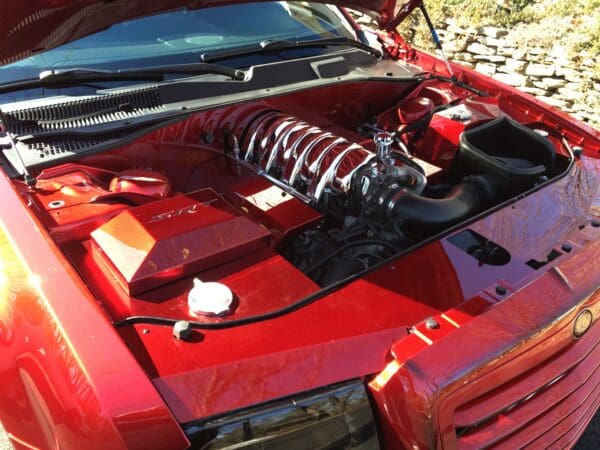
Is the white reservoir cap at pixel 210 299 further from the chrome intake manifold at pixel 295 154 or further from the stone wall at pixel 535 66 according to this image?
the stone wall at pixel 535 66

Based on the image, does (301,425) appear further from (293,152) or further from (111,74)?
(111,74)

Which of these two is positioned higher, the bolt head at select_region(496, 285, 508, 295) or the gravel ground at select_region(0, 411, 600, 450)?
the bolt head at select_region(496, 285, 508, 295)

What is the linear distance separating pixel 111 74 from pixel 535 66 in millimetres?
4394

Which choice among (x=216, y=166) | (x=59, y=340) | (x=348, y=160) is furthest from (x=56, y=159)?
(x=348, y=160)

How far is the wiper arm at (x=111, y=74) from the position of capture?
190 cm

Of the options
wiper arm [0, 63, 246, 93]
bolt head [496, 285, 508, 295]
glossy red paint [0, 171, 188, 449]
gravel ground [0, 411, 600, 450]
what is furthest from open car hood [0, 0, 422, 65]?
gravel ground [0, 411, 600, 450]

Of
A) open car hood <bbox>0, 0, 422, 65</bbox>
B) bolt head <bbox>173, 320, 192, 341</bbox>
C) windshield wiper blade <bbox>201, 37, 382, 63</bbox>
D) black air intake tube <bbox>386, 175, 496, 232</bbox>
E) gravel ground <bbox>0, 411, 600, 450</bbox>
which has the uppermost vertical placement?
open car hood <bbox>0, 0, 422, 65</bbox>

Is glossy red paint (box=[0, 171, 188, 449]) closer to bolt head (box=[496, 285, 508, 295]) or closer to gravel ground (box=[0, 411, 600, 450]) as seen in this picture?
bolt head (box=[496, 285, 508, 295])

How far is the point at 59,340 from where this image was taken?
116 cm

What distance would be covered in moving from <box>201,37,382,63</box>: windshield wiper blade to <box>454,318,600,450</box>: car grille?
169cm

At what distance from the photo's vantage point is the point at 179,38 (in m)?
2.29

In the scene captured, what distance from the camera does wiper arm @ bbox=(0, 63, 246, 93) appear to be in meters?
1.90

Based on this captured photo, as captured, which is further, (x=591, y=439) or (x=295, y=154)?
(x=591, y=439)

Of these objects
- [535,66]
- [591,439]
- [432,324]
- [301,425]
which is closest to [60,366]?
[301,425]
